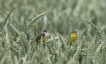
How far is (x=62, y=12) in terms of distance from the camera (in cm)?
669

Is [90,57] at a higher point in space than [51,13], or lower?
lower

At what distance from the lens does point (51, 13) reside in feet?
22.1

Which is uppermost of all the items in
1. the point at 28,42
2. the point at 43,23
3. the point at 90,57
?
the point at 43,23

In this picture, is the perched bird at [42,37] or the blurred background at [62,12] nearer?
the perched bird at [42,37]

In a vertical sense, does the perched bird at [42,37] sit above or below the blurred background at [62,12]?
below

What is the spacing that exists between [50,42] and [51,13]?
371cm

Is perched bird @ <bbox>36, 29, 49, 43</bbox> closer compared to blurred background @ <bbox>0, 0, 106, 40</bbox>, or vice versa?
perched bird @ <bbox>36, 29, 49, 43</bbox>

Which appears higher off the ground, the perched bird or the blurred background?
the blurred background

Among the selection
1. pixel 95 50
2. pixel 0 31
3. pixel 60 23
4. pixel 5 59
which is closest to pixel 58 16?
pixel 60 23

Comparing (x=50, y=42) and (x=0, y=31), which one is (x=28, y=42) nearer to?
(x=50, y=42)

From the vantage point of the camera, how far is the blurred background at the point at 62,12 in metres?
6.32

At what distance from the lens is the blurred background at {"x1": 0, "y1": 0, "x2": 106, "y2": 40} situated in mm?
6316

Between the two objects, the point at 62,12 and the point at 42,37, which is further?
the point at 62,12

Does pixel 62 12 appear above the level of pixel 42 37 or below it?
above
